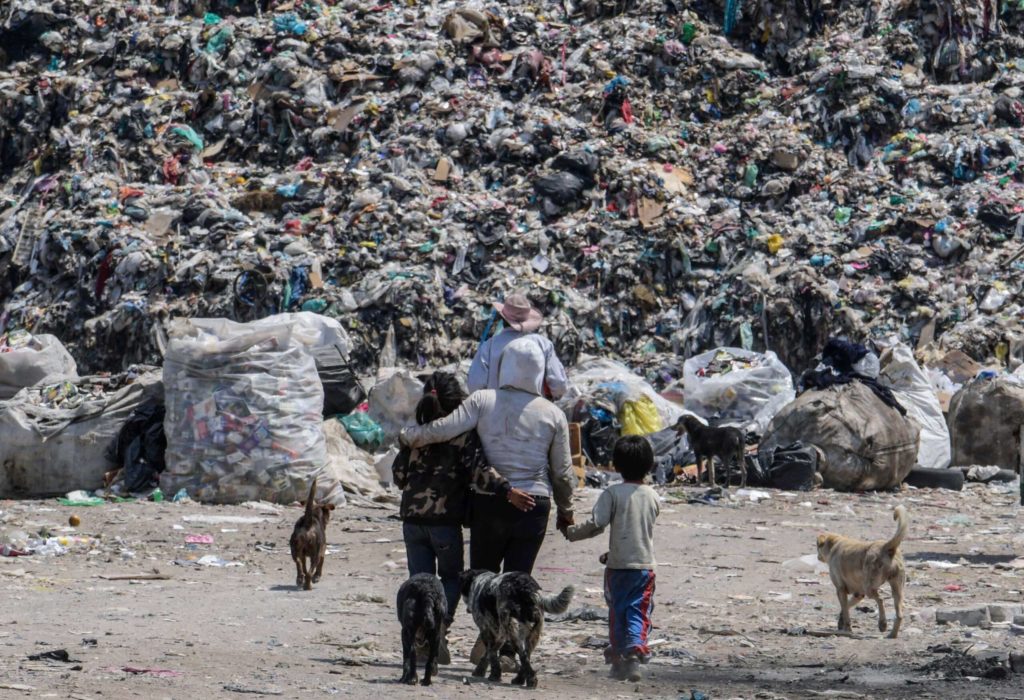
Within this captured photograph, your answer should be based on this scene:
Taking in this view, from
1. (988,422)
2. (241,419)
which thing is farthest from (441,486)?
(988,422)

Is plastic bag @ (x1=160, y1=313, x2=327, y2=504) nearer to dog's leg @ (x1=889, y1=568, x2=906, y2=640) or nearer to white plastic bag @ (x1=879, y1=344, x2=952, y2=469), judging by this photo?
dog's leg @ (x1=889, y1=568, x2=906, y2=640)

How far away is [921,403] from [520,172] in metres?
5.13

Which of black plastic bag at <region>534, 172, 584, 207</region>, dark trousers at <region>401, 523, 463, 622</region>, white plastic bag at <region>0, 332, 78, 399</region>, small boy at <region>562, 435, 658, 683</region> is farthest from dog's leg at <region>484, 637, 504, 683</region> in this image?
black plastic bag at <region>534, 172, 584, 207</region>

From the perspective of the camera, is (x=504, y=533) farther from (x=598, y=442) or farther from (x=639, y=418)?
(x=639, y=418)

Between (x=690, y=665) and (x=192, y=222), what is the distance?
1023 cm

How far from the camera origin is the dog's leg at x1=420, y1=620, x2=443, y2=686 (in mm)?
3938

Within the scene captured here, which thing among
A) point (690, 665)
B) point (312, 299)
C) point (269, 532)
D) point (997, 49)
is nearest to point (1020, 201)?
point (997, 49)

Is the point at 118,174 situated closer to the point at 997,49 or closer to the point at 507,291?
the point at 507,291

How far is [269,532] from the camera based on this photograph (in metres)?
7.43

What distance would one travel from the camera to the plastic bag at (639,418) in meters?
10.2

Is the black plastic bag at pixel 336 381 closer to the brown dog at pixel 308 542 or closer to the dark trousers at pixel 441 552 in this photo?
the brown dog at pixel 308 542

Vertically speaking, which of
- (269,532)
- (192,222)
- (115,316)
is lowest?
→ (269,532)

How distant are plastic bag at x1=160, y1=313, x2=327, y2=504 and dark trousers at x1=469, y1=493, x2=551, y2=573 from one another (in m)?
4.03

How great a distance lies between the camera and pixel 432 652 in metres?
3.95
